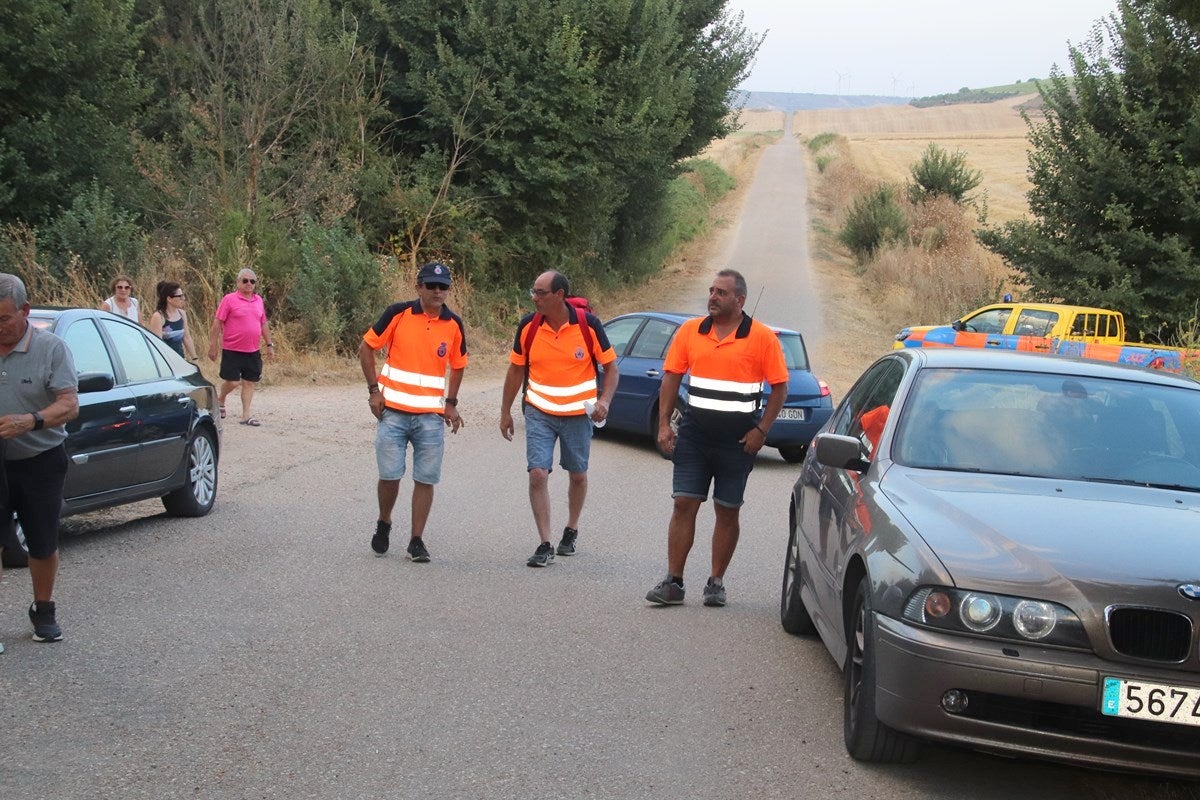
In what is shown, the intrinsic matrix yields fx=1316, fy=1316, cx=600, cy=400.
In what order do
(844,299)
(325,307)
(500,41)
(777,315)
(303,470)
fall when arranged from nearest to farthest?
1. (303,470)
2. (325,307)
3. (500,41)
4. (777,315)
5. (844,299)

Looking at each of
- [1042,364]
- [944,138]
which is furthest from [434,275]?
[944,138]

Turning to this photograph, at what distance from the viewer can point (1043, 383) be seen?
20.0 feet

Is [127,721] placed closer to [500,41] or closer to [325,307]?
[325,307]

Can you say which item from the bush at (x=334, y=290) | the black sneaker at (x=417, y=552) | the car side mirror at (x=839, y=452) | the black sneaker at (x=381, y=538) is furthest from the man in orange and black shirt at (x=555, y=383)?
the bush at (x=334, y=290)

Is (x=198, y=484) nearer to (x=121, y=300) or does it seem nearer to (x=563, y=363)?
(x=563, y=363)

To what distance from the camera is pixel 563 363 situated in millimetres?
8758

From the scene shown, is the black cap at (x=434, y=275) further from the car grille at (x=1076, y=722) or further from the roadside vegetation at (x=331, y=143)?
the roadside vegetation at (x=331, y=143)

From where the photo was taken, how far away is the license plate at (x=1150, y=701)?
168 inches

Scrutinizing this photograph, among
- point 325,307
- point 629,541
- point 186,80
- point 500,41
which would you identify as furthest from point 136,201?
point 629,541

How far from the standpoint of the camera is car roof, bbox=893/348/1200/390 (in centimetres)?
622

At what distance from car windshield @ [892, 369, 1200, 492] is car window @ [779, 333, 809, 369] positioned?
850 cm

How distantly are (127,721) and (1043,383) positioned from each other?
13.9 feet

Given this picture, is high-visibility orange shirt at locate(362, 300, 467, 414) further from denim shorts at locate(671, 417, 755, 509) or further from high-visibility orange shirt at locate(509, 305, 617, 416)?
denim shorts at locate(671, 417, 755, 509)

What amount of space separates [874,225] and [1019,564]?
40.1 meters
